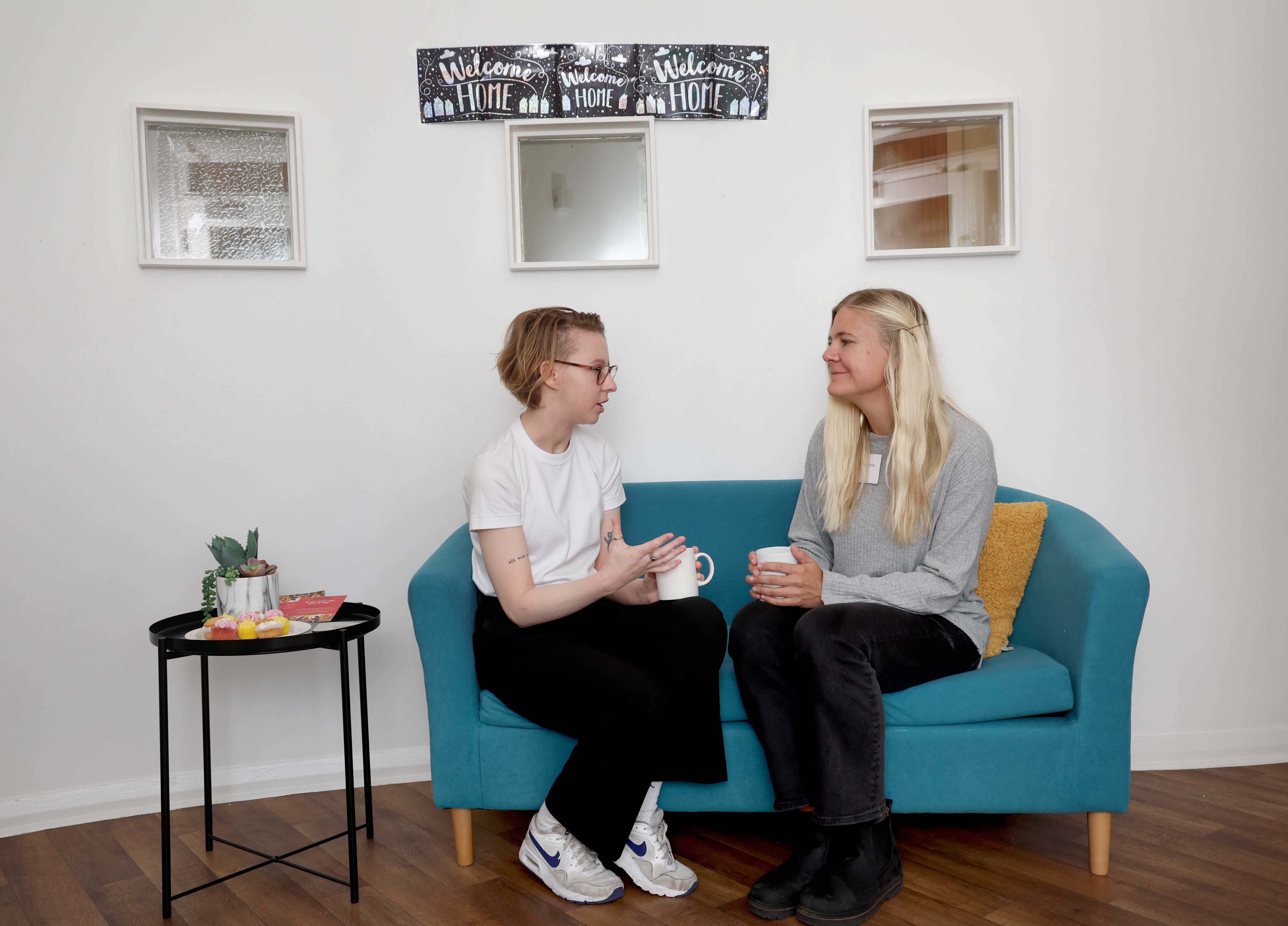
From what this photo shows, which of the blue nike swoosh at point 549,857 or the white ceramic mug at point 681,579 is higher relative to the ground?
the white ceramic mug at point 681,579

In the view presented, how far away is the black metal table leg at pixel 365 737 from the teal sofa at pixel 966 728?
5.6 inches

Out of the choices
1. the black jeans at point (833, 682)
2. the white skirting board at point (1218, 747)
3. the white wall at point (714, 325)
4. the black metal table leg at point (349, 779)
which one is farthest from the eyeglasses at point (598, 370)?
the white skirting board at point (1218, 747)

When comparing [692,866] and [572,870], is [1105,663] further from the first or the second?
[572,870]

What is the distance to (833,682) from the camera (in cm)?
165

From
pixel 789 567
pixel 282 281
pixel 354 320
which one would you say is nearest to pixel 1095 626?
pixel 789 567

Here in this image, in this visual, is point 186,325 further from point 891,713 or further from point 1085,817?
point 1085,817

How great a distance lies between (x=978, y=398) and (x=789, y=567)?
964 millimetres

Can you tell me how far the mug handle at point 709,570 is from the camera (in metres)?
1.89

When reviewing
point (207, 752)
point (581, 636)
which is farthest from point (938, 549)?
point (207, 752)

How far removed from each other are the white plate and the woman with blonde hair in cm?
86

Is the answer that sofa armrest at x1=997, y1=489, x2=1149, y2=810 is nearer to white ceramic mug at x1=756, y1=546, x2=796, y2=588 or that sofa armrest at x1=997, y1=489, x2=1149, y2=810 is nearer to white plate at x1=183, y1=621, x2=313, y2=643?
white ceramic mug at x1=756, y1=546, x2=796, y2=588

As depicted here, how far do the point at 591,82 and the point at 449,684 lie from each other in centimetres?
157

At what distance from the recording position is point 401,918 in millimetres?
1666

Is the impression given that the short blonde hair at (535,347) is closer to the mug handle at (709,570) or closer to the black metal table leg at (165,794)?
the mug handle at (709,570)
